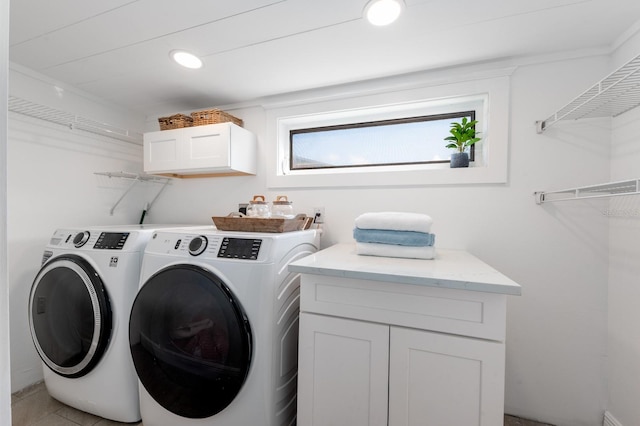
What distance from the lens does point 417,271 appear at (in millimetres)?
981

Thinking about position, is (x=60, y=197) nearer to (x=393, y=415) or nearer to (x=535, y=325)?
(x=393, y=415)

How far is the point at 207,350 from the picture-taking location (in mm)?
1145

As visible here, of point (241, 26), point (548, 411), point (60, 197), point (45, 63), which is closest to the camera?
point (241, 26)

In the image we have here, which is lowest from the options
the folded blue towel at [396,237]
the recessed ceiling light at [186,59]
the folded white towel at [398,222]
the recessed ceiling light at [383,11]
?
the folded blue towel at [396,237]

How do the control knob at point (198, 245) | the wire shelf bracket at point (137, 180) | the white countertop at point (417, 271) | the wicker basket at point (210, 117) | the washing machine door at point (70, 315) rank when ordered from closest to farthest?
the white countertop at point (417, 271) → the control knob at point (198, 245) → the washing machine door at point (70, 315) → the wicker basket at point (210, 117) → the wire shelf bracket at point (137, 180)

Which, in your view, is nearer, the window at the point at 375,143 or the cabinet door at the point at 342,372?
the cabinet door at the point at 342,372

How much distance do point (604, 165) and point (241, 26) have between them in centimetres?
196

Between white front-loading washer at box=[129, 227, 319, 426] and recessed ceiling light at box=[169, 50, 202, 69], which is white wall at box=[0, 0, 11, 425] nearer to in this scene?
white front-loading washer at box=[129, 227, 319, 426]

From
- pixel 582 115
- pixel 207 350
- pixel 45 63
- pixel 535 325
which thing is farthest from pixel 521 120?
pixel 45 63

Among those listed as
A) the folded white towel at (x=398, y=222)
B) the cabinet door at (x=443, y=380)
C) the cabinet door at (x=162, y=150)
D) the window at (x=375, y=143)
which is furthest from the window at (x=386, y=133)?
the cabinet door at (x=443, y=380)

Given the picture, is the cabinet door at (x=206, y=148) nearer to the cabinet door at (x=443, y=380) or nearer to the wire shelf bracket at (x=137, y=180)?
the wire shelf bracket at (x=137, y=180)

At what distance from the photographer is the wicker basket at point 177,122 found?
1.94 metres

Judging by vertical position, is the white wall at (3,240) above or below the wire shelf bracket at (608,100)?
below

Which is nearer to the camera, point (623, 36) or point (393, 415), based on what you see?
point (393, 415)
